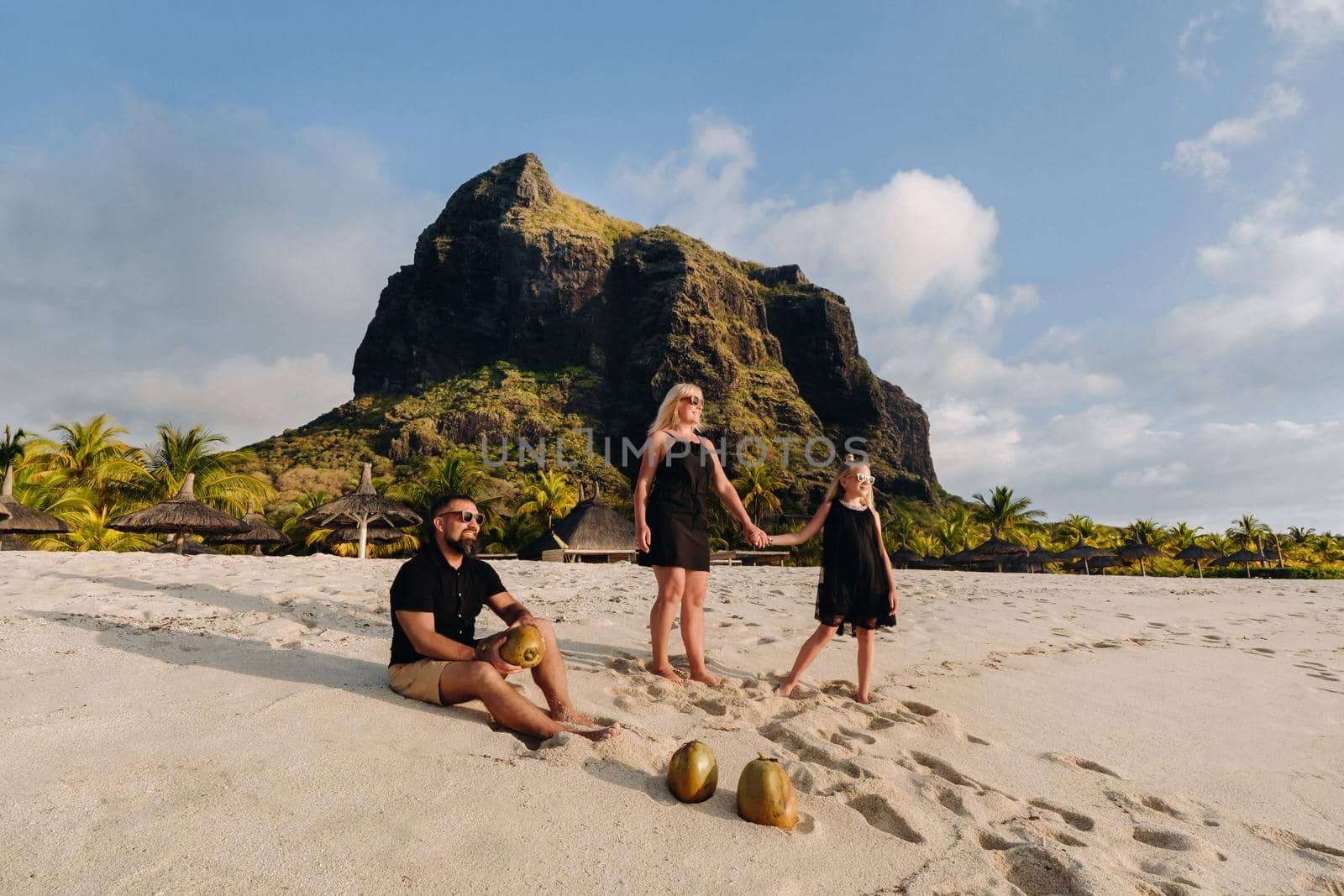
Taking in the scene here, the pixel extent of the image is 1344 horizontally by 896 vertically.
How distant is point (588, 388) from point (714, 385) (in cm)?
1448

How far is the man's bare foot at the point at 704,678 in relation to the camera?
12.5 ft

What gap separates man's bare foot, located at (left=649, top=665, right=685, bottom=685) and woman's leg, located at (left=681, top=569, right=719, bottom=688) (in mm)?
101

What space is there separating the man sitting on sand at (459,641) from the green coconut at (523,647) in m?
0.06

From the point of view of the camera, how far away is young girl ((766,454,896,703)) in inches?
147

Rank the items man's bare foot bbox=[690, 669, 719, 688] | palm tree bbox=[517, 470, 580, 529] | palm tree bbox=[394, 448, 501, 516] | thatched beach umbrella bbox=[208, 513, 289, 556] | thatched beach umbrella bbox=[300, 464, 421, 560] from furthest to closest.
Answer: palm tree bbox=[394, 448, 501, 516], palm tree bbox=[517, 470, 580, 529], thatched beach umbrella bbox=[208, 513, 289, 556], thatched beach umbrella bbox=[300, 464, 421, 560], man's bare foot bbox=[690, 669, 719, 688]

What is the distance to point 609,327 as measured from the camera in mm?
86375

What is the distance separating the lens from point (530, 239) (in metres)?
86.0

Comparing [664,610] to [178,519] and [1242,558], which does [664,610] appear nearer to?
[178,519]

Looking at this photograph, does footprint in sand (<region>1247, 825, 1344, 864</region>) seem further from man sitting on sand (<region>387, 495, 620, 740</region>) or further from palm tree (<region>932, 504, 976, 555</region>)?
palm tree (<region>932, 504, 976, 555</region>)

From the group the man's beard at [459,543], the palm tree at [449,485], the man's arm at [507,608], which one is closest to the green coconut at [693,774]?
the man's arm at [507,608]

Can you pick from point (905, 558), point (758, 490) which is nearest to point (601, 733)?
point (905, 558)

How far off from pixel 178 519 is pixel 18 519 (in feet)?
9.57

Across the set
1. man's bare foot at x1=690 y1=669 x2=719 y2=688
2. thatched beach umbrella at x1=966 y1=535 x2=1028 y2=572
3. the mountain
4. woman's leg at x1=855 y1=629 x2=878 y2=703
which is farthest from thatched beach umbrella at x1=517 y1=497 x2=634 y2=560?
the mountain

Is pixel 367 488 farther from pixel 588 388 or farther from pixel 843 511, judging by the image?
pixel 588 388
